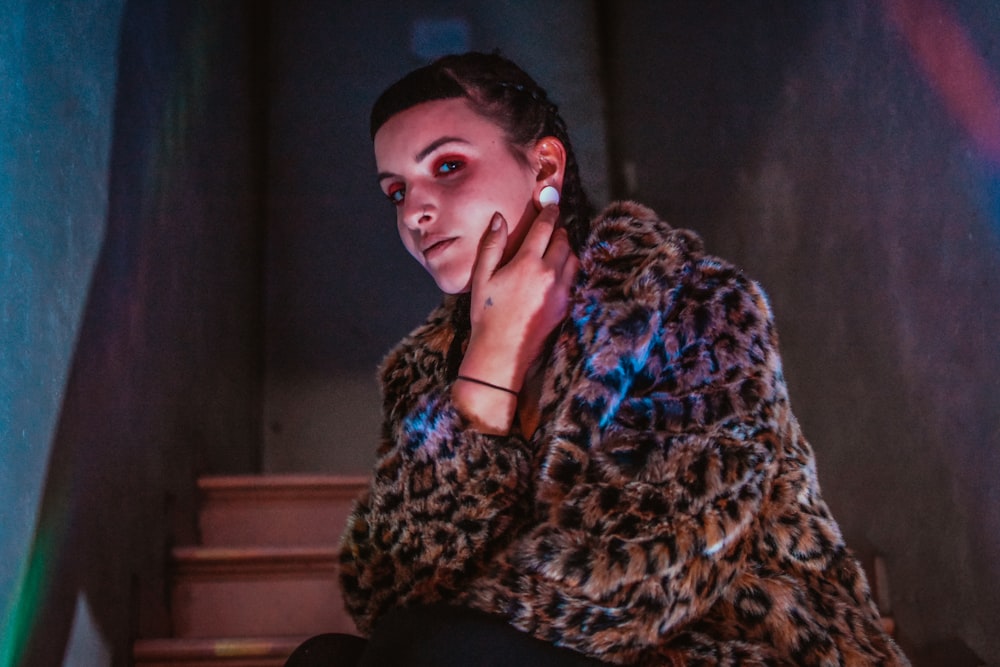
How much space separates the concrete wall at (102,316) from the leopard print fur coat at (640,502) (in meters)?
0.51

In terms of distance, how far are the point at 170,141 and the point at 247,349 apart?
124 centimetres

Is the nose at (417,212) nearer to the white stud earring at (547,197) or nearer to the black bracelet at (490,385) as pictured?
the white stud earring at (547,197)

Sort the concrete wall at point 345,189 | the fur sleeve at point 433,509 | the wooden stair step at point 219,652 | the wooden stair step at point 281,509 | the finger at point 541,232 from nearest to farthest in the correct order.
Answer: the fur sleeve at point 433,509
the finger at point 541,232
the wooden stair step at point 219,652
the wooden stair step at point 281,509
the concrete wall at point 345,189

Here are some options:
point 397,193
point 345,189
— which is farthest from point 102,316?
point 345,189

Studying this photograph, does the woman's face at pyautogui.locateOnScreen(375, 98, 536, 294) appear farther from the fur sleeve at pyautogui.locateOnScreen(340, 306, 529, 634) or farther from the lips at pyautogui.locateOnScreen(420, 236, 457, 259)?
the fur sleeve at pyautogui.locateOnScreen(340, 306, 529, 634)

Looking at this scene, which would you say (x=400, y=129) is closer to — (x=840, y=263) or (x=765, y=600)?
(x=765, y=600)

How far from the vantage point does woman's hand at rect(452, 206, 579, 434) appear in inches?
44.6

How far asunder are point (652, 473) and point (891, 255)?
99cm

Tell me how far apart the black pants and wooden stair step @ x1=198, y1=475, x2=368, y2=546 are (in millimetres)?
1371

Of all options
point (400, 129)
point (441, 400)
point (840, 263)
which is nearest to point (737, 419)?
point (441, 400)

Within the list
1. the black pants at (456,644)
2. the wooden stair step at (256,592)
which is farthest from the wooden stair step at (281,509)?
the black pants at (456,644)

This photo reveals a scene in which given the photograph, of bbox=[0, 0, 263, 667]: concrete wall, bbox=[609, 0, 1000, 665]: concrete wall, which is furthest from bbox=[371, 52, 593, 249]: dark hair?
bbox=[609, 0, 1000, 665]: concrete wall

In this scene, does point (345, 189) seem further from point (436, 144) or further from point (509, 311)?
point (509, 311)

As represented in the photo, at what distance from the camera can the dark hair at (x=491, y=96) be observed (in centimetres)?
133
